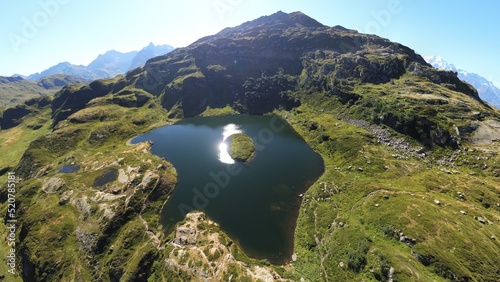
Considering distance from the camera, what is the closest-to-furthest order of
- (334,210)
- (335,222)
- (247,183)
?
1. (335,222)
2. (334,210)
3. (247,183)

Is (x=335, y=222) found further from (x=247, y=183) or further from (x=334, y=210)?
(x=247, y=183)

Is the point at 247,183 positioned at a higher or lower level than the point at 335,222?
lower

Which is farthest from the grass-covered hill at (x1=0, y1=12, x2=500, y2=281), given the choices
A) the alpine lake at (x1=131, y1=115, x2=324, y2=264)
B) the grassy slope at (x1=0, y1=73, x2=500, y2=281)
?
the alpine lake at (x1=131, y1=115, x2=324, y2=264)

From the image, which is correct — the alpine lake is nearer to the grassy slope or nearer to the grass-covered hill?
the grass-covered hill

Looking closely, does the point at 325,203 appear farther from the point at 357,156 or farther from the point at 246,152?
the point at 246,152

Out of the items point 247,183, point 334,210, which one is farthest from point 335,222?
point 247,183

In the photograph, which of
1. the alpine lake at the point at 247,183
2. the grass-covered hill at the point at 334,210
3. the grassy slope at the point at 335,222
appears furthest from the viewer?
the alpine lake at the point at 247,183

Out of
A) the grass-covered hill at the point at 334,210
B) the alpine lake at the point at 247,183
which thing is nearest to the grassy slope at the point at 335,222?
the grass-covered hill at the point at 334,210

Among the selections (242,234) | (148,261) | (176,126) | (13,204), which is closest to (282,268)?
(242,234)

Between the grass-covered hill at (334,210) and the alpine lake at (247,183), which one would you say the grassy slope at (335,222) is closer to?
the grass-covered hill at (334,210)
